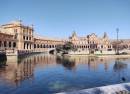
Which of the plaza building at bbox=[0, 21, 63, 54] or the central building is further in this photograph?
the central building

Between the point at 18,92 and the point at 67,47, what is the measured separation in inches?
2737

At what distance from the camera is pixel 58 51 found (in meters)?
96.0

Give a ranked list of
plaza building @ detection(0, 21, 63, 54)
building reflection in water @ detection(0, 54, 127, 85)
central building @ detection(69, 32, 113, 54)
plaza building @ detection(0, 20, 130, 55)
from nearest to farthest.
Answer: building reflection in water @ detection(0, 54, 127, 85), plaza building @ detection(0, 20, 130, 55), plaza building @ detection(0, 21, 63, 54), central building @ detection(69, 32, 113, 54)

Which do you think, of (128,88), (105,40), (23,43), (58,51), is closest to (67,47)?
(58,51)

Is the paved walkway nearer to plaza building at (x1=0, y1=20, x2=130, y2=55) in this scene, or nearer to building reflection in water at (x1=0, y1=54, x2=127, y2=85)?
building reflection in water at (x1=0, y1=54, x2=127, y2=85)

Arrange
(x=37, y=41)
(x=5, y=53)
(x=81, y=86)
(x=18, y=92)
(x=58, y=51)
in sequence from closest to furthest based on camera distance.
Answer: (x=18, y=92)
(x=81, y=86)
(x=5, y=53)
(x=58, y=51)
(x=37, y=41)

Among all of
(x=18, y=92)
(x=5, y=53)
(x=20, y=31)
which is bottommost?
(x=18, y=92)

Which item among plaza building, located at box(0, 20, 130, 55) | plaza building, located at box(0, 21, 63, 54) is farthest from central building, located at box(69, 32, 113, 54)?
plaza building, located at box(0, 21, 63, 54)

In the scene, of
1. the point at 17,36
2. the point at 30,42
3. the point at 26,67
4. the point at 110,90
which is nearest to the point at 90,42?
the point at 30,42

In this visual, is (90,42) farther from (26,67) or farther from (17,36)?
(26,67)

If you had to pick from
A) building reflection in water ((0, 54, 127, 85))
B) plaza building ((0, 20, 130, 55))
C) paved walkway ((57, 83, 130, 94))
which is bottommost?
building reflection in water ((0, 54, 127, 85))

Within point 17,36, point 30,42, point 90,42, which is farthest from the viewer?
point 90,42

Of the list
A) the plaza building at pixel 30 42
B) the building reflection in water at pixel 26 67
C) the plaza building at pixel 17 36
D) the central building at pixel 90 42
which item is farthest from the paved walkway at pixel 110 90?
the central building at pixel 90 42

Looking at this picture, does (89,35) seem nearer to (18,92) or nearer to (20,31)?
(20,31)
